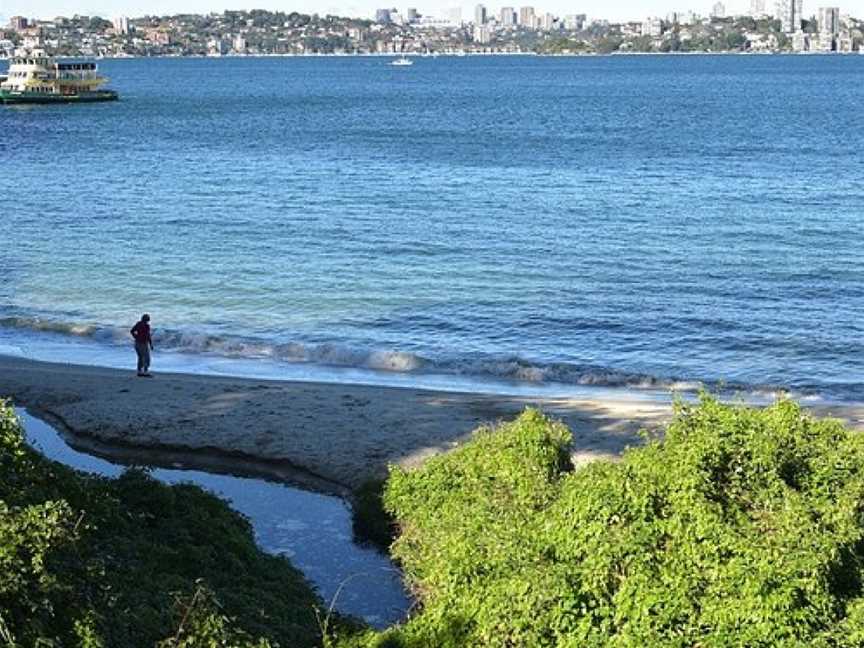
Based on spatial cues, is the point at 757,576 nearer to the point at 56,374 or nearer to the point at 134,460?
the point at 134,460

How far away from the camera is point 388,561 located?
1947 centimetres

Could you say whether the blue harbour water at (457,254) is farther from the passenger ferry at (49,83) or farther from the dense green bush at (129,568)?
the passenger ferry at (49,83)

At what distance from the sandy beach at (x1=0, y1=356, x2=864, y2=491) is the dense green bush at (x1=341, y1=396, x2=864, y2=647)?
8.07 metres

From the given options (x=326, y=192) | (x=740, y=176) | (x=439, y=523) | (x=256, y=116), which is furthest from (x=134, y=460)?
(x=256, y=116)

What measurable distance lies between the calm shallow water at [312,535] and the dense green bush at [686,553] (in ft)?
8.56

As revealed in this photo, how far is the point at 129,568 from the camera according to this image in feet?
47.4

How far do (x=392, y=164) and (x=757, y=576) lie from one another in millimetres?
68668

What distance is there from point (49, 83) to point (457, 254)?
107 metres

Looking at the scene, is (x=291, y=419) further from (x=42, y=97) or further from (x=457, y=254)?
(x=42, y=97)

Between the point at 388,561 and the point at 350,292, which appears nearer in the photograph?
the point at 388,561

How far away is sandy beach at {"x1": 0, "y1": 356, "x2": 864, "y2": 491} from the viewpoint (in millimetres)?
24094

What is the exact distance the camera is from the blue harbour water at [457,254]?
35375 millimetres

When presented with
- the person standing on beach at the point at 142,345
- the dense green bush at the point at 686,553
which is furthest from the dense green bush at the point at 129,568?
the person standing on beach at the point at 142,345

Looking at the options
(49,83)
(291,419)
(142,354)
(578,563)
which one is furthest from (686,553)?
(49,83)
